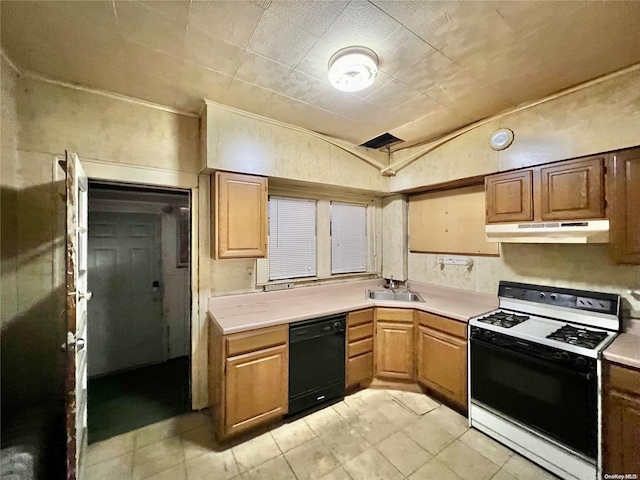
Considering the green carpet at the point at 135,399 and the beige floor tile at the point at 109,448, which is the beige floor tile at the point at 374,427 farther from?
the beige floor tile at the point at 109,448

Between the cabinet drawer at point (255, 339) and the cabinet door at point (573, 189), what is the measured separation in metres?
2.22

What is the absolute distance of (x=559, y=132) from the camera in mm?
1972

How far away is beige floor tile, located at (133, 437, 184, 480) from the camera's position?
1741mm

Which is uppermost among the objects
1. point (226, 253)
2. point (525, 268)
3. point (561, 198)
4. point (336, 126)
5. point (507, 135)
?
point (336, 126)

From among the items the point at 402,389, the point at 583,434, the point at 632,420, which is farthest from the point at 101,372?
the point at 632,420

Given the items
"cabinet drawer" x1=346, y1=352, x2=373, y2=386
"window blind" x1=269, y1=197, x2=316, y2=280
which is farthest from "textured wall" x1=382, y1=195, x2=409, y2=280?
"cabinet drawer" x1=346, y1=352, x2=373, y2=386

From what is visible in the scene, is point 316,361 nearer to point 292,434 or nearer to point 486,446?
point 292,434

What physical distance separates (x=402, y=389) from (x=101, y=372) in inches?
127

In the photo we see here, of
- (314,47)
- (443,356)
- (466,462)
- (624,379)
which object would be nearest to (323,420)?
(466,462)

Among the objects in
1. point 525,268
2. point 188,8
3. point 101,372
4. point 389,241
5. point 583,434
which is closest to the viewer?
point 188,8

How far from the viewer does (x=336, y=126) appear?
8.39 feet

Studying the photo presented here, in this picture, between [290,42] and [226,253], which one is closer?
[290,42]

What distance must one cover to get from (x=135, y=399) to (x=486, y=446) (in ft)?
9.84

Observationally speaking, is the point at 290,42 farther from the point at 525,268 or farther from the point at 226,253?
the point at 525,268
